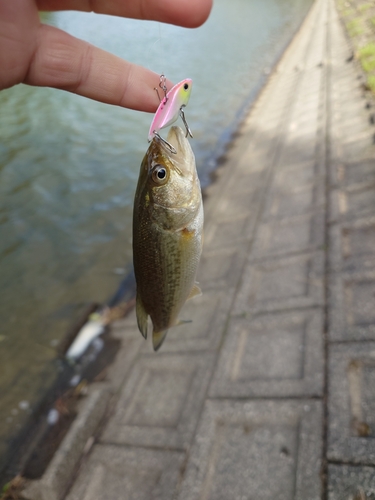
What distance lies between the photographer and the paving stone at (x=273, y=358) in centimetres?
374

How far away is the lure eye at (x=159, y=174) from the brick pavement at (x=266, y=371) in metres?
2.56

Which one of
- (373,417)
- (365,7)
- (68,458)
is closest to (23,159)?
(68,458)

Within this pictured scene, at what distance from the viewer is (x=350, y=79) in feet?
35.8

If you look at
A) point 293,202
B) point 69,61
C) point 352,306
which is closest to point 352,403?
point 352,306

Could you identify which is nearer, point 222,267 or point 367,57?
point 222,267

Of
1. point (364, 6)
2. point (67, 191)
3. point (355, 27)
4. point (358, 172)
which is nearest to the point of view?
point (358, 172)

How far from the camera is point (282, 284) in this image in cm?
491

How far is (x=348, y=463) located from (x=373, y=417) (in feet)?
1.47

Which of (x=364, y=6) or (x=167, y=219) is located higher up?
(x=364, y=6)

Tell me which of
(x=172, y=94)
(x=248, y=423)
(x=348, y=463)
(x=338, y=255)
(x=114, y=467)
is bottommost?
(x=114, y=467)

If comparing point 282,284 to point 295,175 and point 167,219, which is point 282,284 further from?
point 295,175

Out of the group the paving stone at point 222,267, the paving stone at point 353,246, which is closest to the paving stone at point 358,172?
the paving stone at point 353,246

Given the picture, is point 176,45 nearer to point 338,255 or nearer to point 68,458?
point 338,255

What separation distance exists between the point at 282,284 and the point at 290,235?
Result: 1106mm
